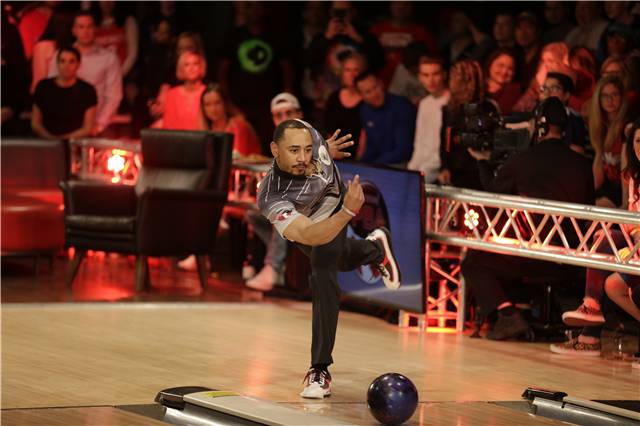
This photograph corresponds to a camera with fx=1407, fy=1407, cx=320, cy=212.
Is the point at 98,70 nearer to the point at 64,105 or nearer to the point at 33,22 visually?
the point at 64,105

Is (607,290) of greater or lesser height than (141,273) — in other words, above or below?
above

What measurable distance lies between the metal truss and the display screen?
14 cm

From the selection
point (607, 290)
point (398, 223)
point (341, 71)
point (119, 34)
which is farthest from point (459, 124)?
point (119, 34)

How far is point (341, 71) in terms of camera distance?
39.6ft

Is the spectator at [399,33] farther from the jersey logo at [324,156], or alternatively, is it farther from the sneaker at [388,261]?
the jersey logo at [324,156]

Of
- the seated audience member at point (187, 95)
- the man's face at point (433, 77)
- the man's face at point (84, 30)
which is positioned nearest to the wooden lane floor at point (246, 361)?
the man's face at point (433, 77)

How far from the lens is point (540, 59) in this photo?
1062cm

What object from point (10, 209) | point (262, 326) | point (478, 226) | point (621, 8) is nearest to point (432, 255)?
point (478, 226)

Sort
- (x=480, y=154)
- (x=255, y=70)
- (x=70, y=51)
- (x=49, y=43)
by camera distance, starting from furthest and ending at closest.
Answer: (x=49, y=43) → (x=255, y=70) → (x=70, y=51) → (x=480, y=154)

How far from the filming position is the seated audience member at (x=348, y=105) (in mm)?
11039

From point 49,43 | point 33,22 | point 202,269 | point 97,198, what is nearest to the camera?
point 202,269

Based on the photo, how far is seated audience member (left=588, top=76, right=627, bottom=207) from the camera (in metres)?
9.29

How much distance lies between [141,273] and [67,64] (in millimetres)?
2545

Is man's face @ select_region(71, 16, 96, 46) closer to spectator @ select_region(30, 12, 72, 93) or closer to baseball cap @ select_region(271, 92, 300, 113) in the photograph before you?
spectator @ select_region(30, 12, 72, 93)
